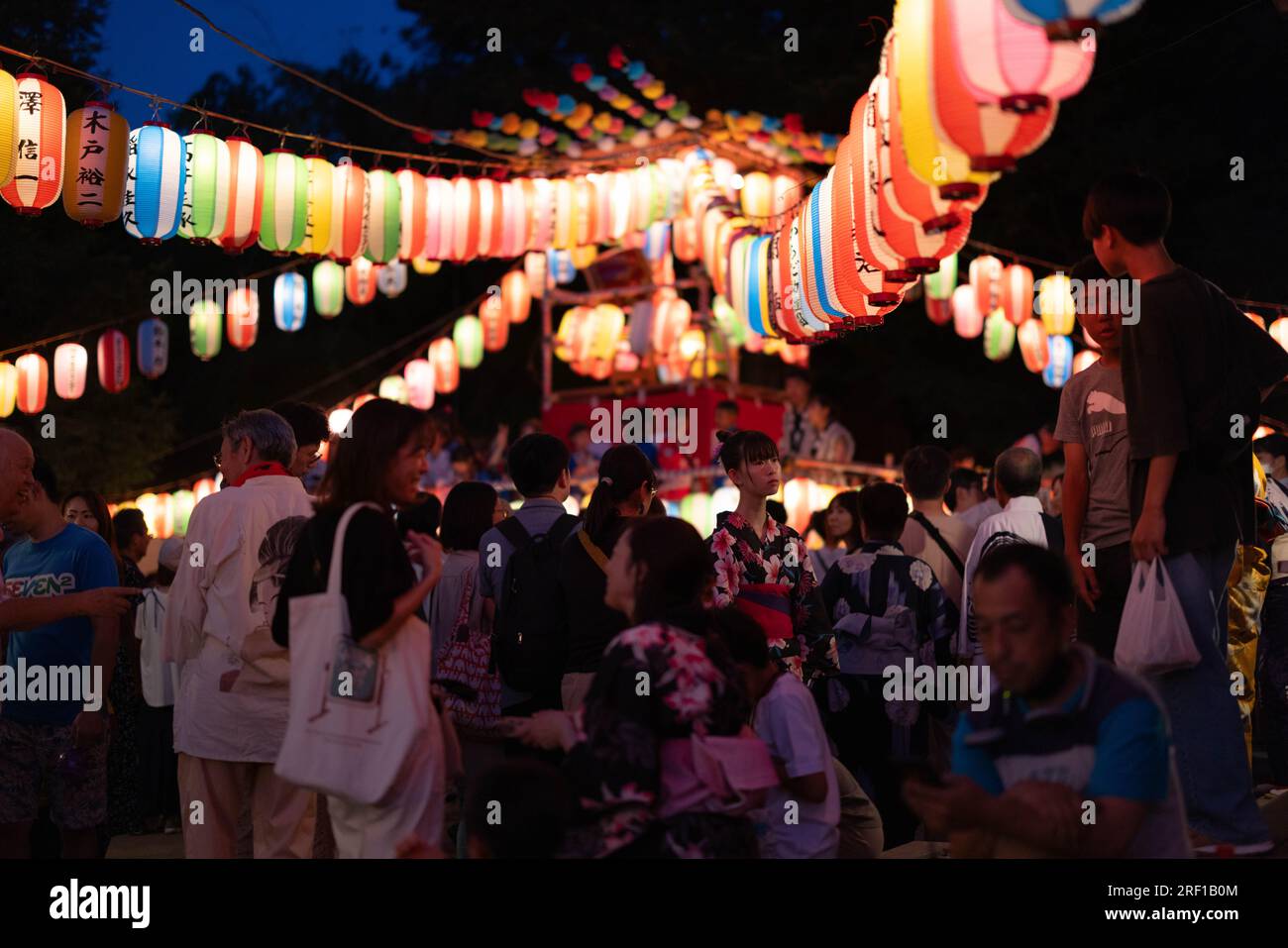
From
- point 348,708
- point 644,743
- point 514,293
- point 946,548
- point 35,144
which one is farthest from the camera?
point 514,293

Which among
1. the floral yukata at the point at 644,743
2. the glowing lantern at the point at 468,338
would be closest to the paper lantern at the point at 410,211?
the glowing lantern at the point at 468,338

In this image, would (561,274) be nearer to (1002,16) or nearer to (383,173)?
(383,173)

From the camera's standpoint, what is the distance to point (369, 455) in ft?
13.1

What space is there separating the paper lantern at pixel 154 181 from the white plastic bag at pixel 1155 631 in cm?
757

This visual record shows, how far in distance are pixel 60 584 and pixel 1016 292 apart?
12801 mm

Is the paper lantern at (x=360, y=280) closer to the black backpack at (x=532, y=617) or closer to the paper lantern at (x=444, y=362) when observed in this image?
the paper lantern at (x=444, y=362)

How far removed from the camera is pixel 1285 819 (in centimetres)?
521

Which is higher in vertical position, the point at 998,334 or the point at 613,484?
the point at 998,334

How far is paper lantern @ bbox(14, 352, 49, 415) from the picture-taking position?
14.8 metres

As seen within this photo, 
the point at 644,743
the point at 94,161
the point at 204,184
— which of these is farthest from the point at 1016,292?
the point at 644,743

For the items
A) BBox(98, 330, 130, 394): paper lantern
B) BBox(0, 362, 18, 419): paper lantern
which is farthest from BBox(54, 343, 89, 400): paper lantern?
BBox(98, 330, 130, 394): paper lantern

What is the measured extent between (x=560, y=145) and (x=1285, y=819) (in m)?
12.8

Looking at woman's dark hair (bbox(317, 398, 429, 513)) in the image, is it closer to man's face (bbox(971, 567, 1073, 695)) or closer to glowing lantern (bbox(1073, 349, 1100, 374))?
man's face (bbox(971, 567, 1073, 695))

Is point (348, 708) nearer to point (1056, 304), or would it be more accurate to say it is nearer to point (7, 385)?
point (7, 385)
